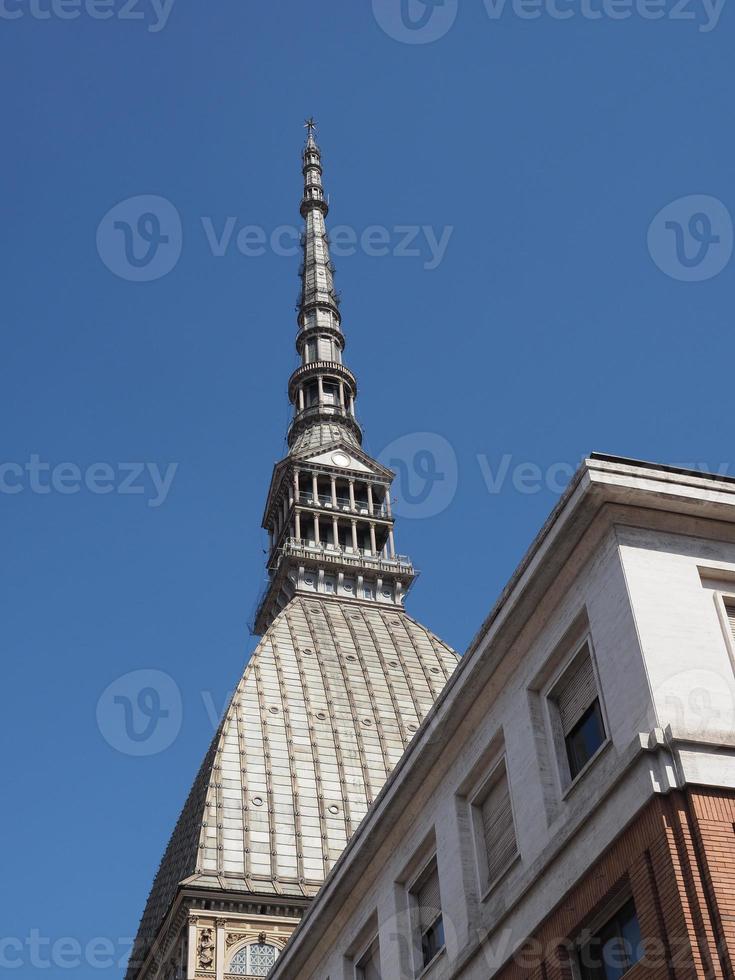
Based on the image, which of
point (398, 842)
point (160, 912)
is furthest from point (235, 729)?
point (398, 842)

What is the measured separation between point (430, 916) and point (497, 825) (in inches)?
123

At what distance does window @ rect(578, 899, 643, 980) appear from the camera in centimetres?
2131

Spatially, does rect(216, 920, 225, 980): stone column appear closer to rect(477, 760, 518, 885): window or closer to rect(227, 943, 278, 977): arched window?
rect(227, 943, 278, 977): arched window

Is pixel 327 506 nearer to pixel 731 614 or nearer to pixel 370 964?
pixel 370 964

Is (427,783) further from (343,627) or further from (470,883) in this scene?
(343,627)

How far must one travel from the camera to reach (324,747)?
9350cm

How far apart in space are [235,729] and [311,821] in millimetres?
8581

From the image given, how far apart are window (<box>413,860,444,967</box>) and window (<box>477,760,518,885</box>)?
1.89 m

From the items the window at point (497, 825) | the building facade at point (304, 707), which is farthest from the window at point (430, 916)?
the building facade at point (304, 707)

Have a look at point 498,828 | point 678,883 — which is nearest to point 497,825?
point 498,828

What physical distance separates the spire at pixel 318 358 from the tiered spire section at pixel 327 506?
10cm

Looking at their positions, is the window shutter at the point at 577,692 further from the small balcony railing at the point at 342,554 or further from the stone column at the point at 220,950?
the small balcony railing at the point at 342,554

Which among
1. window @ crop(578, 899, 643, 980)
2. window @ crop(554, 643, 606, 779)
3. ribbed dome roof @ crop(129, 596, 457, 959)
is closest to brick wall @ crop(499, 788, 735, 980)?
window @ crop(578, 899, 643, 980)

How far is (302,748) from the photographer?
9288 centimetres
